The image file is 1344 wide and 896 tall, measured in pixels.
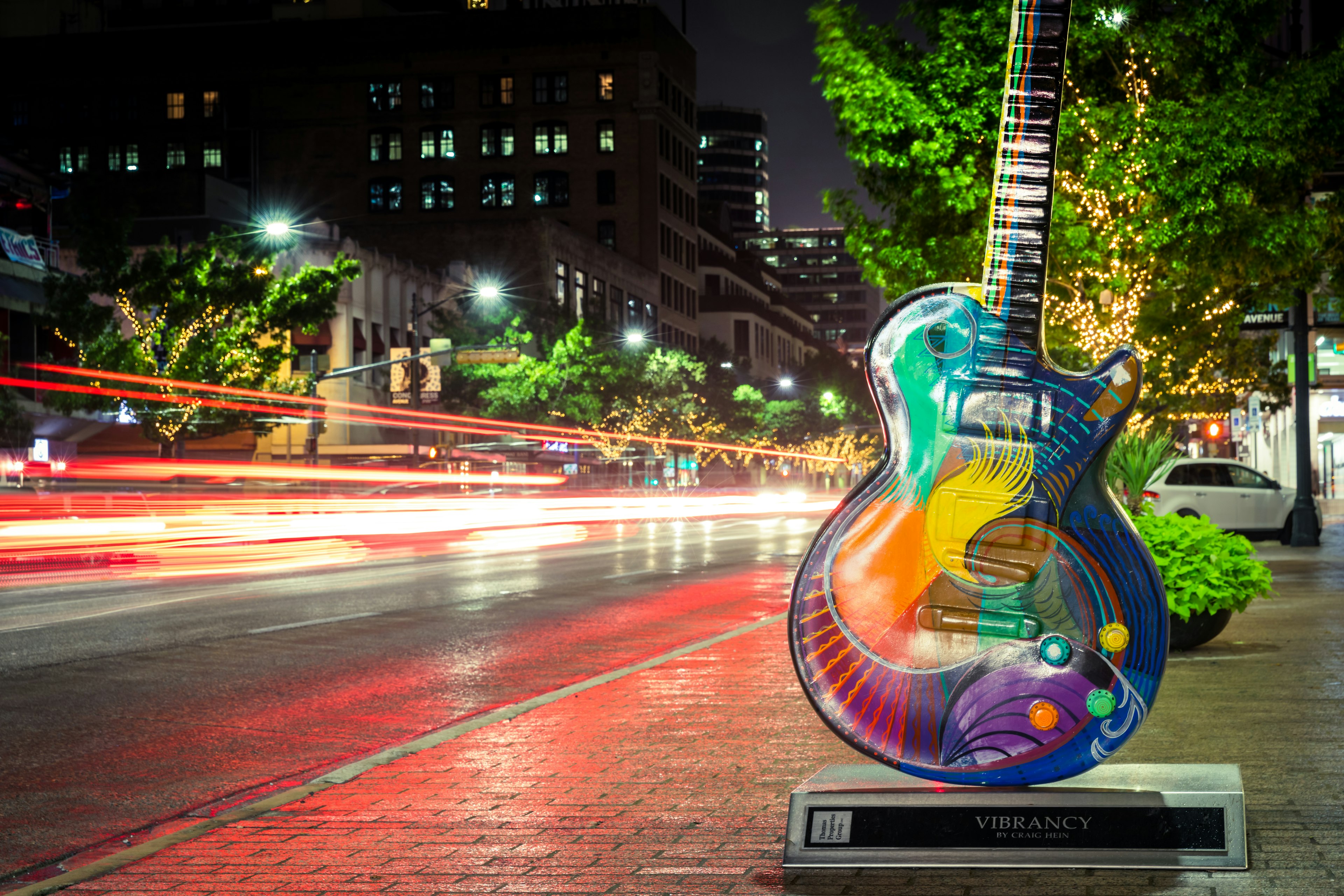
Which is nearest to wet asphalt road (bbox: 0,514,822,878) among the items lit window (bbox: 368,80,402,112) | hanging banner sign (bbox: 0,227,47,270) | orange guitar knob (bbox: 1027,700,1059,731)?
orange guitar knob (bbox: 1027,700,1059,731)

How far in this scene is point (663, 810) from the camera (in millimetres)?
6109

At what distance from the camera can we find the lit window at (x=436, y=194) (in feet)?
301

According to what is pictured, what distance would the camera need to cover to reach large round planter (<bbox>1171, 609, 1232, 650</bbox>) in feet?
35.9

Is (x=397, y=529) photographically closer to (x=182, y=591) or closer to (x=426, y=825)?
(x=182, y=591)


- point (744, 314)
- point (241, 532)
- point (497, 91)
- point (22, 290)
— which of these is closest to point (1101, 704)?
point (241, 532)

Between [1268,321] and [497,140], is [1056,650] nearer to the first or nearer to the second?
[1268,321]

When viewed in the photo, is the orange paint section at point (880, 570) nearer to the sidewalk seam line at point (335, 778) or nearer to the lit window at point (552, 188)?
the sidewalk seam line at point (335, 778)

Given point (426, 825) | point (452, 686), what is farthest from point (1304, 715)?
point (452, 686)

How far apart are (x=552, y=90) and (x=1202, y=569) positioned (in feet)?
284

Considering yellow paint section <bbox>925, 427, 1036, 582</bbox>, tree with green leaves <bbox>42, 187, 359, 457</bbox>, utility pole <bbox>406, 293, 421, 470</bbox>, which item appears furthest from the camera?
utility pole <bbox>406, 293, 421, 470</bbox>

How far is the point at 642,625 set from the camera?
48.7ft

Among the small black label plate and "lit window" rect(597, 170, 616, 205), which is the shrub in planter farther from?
"lit window" rect(597, 170, 616, 205)

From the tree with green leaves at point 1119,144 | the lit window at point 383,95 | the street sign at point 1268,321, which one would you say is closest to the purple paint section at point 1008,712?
the tree with green leaves at point 1119,144

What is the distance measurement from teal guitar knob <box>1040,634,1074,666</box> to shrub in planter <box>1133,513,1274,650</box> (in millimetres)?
6004
